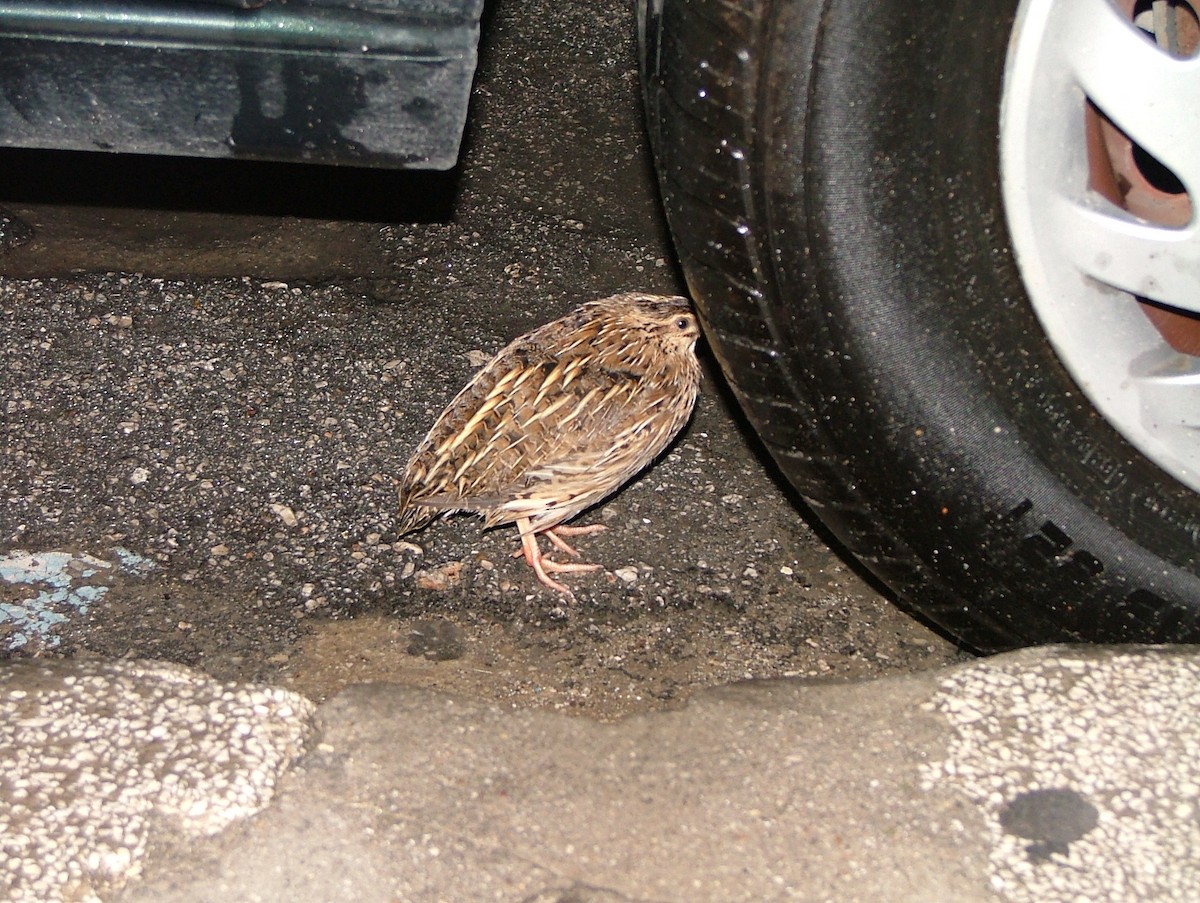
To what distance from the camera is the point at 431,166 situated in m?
2.88

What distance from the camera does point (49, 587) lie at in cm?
363

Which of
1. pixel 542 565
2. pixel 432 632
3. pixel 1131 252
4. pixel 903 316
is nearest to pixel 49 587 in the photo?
pixel 432 632

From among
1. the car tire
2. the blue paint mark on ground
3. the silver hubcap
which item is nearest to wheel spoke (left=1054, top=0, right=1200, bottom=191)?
the silver hubcap

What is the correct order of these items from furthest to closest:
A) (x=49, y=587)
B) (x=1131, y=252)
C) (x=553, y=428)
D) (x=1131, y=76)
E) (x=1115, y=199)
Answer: (x=553, y=428) → (x=49, y=587) → (x=1115, y=199) → (x=1131, y=252) → (x=1131, y=76)

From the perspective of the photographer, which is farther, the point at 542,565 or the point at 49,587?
the point at 542,565

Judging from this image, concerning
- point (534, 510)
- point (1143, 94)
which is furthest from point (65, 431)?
point (1143, 94)

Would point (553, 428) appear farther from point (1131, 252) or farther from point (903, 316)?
point (1131, 252)

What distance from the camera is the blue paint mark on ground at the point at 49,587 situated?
3.49 meters

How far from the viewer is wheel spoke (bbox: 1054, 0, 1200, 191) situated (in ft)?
8.45

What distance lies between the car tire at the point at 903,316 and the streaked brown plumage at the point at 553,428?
895mm

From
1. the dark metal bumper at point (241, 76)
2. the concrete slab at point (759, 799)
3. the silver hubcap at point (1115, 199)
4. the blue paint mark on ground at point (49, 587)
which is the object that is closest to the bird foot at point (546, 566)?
the concrete slab at point (759, 799)

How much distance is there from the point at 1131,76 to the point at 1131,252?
14.3 inches

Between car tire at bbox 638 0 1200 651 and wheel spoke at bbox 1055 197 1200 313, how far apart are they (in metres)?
0.14

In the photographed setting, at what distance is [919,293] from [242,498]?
7.11 ft
